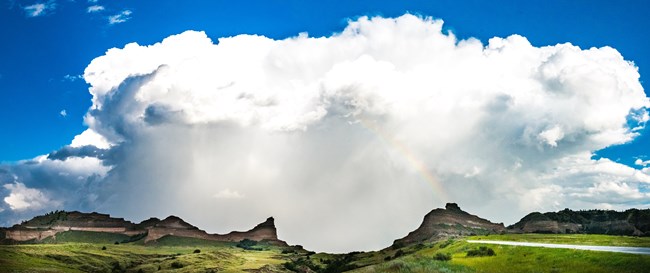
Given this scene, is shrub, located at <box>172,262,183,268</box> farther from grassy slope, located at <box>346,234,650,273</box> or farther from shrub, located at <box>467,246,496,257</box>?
shrub, located at <box>467,246,496,257</box>

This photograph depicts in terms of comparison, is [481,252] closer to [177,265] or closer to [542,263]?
[542,263]

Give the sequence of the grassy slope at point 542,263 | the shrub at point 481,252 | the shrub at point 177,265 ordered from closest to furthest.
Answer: the grassy slope at point 542,263
the shrub at point 481,252
the shrub at point 177,265

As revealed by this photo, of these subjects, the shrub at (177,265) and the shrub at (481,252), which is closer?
the shrub at (481,252)

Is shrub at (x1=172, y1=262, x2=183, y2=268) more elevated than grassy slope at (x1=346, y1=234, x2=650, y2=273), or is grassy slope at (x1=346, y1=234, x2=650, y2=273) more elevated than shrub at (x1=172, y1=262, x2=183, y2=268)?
grassy slope at (x1=346, y1=234, x2=650, y2=273)

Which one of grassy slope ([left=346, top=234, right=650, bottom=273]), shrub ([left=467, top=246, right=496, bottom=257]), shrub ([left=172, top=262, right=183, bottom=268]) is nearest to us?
grassy slope ([left=346, top=234, right=650, bottom=273])

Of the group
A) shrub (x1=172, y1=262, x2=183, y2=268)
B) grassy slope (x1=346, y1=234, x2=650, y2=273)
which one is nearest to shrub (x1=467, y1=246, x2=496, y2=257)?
grassy slope (x1=346, y1=234, x2=650, y2=273)

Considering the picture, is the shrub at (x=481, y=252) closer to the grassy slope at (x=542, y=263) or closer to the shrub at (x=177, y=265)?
the grassy slope at (x=542, y=263)

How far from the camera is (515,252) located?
56.3 m

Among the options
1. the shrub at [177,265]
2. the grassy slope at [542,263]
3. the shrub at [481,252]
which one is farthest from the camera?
the shrub at [177,265]

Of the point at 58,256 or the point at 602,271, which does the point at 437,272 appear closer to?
the point at 602,271

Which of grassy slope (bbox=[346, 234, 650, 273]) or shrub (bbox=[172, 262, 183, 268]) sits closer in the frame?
grassy slope (bbox=[346, 234, 650, 273])

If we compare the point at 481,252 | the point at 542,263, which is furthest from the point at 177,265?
the point at 542,263

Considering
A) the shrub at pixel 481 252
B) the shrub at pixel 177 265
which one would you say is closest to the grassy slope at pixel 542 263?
the shrub at pixel 481 252

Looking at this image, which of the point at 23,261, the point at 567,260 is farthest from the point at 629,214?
the point at 23,261
